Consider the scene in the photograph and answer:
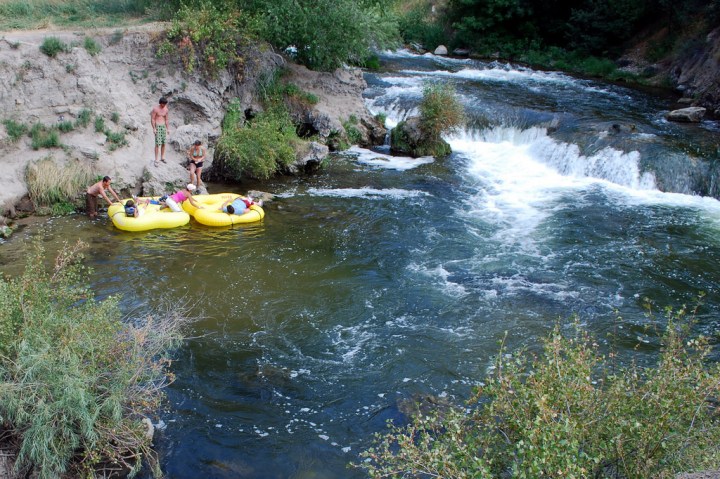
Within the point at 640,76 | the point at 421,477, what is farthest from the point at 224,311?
the point at 640,76

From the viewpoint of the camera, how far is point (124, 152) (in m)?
14.1

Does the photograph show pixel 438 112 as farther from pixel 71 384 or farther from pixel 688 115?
pixel 71 384

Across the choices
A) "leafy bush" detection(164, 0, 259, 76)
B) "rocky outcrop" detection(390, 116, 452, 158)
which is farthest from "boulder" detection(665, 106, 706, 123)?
"leafy bush" detection(164, 0, 259, 76)

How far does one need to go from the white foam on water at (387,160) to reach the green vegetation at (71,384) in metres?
11.1

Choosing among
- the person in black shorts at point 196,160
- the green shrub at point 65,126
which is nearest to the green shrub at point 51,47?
the green shrub at point 65,126

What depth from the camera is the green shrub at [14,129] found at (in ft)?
42.8

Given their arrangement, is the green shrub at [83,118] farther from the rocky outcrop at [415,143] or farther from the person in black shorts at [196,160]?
the rocky outcrop at [415,143]

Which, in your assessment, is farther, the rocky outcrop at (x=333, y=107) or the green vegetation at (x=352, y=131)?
the green vegetation at (x=352, y=131)

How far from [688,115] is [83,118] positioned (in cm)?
1662

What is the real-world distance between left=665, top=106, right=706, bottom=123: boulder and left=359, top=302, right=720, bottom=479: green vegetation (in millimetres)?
15777

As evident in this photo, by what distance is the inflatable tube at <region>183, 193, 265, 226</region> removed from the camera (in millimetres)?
12789

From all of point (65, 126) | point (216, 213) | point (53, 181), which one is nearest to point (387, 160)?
point (216, 213)

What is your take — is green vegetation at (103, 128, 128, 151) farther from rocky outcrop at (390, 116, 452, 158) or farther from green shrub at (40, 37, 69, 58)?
rocky outcrop at (390, 116, 452, 158)

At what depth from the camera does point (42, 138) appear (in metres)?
13.3
